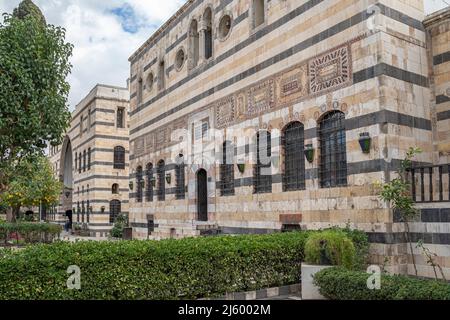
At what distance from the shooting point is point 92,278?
789 centimetres

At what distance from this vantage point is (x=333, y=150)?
12555 millimetres

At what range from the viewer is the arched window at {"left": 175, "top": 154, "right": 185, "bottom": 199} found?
20969mm

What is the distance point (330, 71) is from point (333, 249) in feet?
17.7

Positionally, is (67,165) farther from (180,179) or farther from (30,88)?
(30,88)

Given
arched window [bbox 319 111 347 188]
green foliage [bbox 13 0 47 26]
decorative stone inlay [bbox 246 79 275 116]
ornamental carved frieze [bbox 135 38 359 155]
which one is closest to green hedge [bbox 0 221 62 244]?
green foliage [bbox 13 0 47 26]

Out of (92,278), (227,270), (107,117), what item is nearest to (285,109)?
(227,270)

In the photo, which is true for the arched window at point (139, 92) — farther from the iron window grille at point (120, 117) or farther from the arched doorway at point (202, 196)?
the iron window grille at point (120, 117)

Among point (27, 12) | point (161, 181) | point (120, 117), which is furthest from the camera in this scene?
point (120, 117)

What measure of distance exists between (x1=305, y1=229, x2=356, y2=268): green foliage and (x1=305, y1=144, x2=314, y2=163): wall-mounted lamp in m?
3.51

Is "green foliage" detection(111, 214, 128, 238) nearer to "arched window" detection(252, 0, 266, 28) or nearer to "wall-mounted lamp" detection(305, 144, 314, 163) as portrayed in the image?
"arched window" detection(252, 0, 266, 28)

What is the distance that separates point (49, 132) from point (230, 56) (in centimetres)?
853

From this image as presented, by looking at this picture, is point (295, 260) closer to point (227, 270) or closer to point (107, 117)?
point (227, 270)

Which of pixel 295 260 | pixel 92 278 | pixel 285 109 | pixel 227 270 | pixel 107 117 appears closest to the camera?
pixel 92 278

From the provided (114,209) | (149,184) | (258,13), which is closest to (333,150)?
(258,13)
